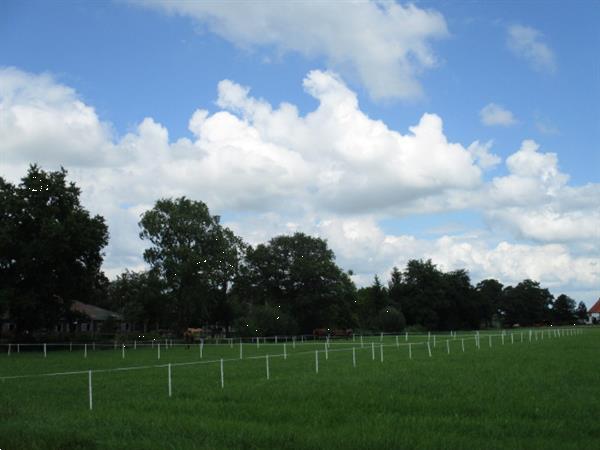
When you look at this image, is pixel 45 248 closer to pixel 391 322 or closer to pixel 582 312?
pixel 391 322

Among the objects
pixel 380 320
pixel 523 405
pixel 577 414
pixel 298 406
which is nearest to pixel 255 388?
pixel 298 406

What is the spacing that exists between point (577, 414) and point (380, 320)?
83565mm

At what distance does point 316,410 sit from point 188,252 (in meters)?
61.5

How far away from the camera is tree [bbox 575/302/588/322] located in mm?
191375

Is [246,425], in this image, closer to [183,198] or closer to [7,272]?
[7,272]

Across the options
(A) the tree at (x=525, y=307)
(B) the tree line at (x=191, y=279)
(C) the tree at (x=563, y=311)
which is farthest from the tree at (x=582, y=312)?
(B) the tree line at (x=191, y=279)

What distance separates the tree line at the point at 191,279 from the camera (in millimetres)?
58312

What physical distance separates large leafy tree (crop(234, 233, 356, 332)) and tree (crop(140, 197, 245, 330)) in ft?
57.3

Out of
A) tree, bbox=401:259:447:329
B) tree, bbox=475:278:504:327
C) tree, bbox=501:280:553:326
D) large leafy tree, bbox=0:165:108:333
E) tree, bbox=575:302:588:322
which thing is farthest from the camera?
tree, bbox=575:302:588:322

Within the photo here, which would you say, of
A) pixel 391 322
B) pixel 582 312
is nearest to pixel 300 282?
pixel 391 322

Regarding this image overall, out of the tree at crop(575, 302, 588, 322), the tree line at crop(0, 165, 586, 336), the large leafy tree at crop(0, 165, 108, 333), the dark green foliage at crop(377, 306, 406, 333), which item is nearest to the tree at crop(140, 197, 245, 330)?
the tree line at crop(0, 165, 586, 336)

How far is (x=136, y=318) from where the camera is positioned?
321 feet

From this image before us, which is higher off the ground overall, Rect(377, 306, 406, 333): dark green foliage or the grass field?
the grass field

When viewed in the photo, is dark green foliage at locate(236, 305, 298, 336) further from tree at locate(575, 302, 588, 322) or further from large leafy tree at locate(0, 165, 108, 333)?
tree at locate(575, 302, 588, 322)
